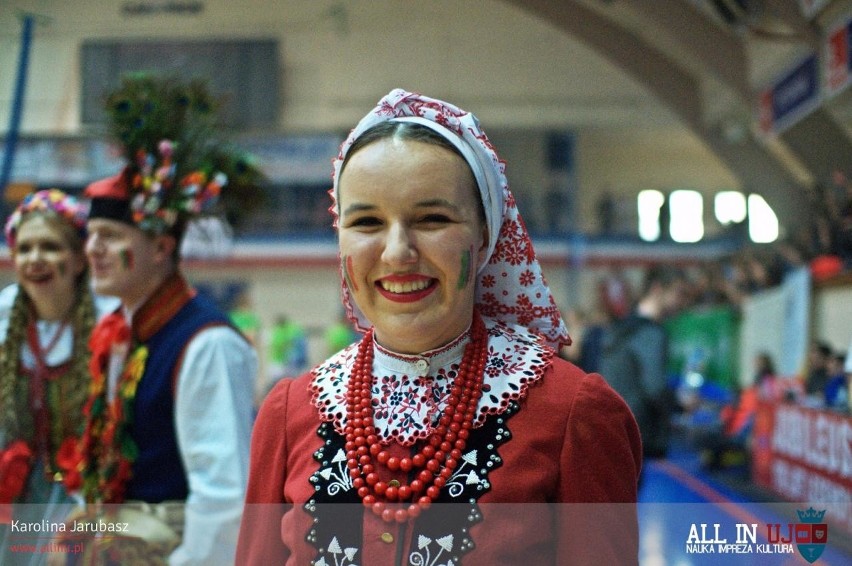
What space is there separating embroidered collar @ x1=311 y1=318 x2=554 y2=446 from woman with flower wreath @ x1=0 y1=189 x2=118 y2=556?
119cm

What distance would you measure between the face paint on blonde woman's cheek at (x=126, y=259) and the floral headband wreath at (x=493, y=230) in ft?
3.25

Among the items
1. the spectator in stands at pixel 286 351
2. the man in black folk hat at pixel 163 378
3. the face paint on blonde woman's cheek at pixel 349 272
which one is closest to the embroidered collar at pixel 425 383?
the face paint on blonde woman's cheek at pixel 349 272

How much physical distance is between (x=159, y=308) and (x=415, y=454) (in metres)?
1.20

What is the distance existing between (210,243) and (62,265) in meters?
0.41

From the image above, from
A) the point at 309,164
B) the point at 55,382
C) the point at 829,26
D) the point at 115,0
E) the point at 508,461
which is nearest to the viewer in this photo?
the point at 508,461

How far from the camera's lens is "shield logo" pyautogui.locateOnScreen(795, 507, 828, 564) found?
1.46 metres

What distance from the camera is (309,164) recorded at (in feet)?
37.7

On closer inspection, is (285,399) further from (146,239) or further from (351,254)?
(146,239)

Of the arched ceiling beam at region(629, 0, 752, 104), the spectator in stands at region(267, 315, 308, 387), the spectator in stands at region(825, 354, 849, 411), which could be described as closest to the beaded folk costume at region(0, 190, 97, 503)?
the spectator in stands at region(825, 354, 849, 411)

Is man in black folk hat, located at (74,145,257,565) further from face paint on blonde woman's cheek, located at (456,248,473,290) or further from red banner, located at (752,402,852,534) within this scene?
red banner, located at (752,402,852,534)

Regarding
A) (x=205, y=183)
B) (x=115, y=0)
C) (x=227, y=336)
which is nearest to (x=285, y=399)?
(x=227, y=336)

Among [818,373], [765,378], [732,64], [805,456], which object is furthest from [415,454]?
[732,64]

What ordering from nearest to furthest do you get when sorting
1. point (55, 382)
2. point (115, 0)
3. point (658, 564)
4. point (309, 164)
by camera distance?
point (658, 564) < point (55, 382) < point (115, 0) < point (309, 164)

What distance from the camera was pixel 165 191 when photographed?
232cm
